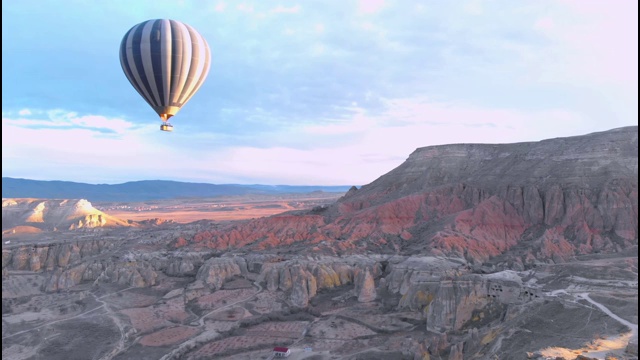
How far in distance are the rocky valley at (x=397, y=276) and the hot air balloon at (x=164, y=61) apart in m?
20.6

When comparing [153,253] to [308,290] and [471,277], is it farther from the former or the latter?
[471,277]

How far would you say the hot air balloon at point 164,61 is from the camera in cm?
4088

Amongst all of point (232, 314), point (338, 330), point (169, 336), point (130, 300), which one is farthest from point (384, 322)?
point (130, 300)

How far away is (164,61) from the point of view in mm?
41188

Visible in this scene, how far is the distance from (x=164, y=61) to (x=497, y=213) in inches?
2044

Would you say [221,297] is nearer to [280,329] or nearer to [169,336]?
[169,336]

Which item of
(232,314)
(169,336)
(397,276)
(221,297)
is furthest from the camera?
(221,297)

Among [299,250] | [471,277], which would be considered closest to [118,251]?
[299,250]

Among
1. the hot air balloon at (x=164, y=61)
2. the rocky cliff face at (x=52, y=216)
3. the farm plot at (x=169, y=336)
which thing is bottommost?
the farm plot at (x=169, y=336)

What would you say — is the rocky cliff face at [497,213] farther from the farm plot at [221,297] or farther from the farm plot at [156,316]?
the farm plot at [156,316]

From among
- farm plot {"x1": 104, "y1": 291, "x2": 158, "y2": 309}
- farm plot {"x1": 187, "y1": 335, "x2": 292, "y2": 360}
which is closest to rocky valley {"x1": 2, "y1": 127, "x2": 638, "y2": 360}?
farm plot {"x1": 187, "y1": 335, "x2": 292, "y2": 360}

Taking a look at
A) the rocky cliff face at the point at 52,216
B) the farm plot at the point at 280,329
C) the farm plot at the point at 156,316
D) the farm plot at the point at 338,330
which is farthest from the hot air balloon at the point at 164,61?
the rocky cliff face at the point at 52,216

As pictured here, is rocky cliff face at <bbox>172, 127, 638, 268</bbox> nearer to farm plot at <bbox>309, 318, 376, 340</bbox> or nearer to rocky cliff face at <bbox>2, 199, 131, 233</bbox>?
farm plot at <bbox>309, 318, 376, 340</bbox>

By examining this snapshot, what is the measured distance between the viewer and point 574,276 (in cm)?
3681
